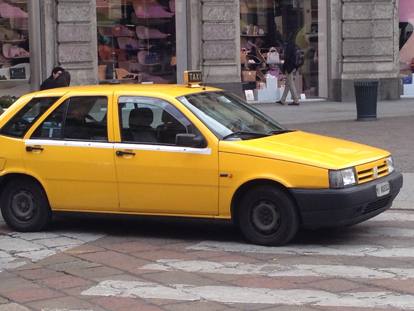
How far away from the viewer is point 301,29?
22.6 metres

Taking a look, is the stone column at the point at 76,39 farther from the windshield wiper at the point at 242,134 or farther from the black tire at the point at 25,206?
the windshield wiper at the point at 242,134

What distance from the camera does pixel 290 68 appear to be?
2139cm

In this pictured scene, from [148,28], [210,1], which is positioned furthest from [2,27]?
[210,1]

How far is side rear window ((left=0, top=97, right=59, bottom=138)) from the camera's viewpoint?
8469 mm

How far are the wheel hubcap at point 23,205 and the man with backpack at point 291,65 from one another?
45.5 feet

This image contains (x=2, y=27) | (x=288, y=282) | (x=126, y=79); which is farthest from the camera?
(x=126, y=79)

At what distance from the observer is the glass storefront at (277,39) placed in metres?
22.2

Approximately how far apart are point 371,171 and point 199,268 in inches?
81.2

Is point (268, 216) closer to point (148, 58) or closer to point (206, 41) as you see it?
point (206, 41)

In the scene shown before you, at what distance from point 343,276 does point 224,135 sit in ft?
6.54

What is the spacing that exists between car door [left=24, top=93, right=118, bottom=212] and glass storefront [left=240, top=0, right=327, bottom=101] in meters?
14.1

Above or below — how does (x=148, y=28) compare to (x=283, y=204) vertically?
above

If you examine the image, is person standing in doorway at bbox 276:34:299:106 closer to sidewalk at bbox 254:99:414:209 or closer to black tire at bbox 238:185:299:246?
sidewalk at bbox 254:99:414:209

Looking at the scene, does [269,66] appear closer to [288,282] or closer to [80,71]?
[80,71]
